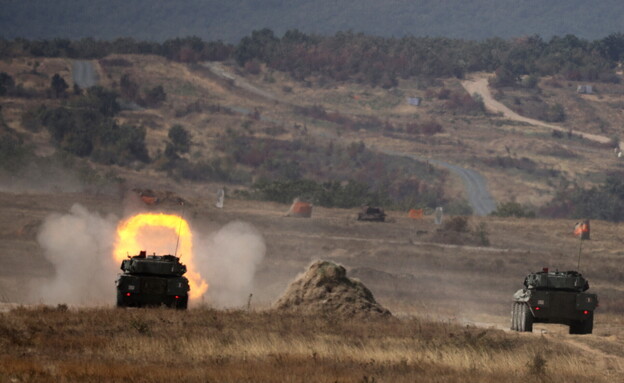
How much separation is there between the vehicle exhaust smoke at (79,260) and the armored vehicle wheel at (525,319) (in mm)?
16023

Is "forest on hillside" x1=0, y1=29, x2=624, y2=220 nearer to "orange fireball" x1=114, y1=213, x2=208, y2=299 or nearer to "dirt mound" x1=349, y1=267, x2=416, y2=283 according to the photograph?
"dirt mound" x1=349, y1=267, x2=416, y2=283

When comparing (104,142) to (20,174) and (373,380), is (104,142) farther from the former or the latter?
(373,380)

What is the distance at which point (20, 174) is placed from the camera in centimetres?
10538

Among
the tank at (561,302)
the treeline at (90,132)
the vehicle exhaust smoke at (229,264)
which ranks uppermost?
the treeline at (90,132)

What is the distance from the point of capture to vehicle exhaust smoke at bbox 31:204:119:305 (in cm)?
4950

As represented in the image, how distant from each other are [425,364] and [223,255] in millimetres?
26776

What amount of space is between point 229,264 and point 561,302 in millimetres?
19110

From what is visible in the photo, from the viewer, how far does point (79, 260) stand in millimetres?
52375

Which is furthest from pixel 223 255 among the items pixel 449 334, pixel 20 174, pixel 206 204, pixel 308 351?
pixel 20 174

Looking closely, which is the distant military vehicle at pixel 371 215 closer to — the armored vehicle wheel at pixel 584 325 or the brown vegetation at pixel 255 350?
the armored vehicle wheel at pixel 584 325

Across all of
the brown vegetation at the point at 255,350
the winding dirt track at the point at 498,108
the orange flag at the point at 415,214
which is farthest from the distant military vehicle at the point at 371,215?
the winding dirt track at the point at 498,108

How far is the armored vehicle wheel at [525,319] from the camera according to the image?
40719mm

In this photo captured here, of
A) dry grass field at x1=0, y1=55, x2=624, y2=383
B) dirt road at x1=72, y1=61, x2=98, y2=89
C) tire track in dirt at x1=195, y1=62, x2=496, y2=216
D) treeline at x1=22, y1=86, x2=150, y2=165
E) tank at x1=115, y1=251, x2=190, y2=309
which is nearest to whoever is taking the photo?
dry grass field at x1=0, y1=55, x2=624, y2=383

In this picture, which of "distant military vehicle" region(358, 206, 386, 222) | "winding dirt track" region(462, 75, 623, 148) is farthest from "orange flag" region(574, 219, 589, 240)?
"winding dirt track" region(462, 75, 623, 148)
